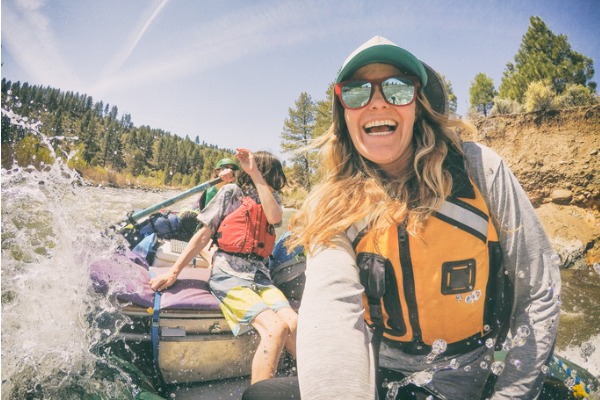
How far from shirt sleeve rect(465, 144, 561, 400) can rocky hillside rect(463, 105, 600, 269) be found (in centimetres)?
1001

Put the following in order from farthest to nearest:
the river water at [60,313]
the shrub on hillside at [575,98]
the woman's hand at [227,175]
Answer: the shrub on hillside at [575,98], the woman's hand at [227,175], the river water at [60,313]

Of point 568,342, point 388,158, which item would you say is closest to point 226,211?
point 388,158

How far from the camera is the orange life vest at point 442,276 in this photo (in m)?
1.14

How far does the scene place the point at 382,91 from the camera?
1294 mm

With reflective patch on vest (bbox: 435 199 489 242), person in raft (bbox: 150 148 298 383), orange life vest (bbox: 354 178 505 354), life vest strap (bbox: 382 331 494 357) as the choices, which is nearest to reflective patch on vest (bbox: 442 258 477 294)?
orange life vest (bbox: 354 178 505 354)

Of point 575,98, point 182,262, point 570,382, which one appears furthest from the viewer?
point 575,98

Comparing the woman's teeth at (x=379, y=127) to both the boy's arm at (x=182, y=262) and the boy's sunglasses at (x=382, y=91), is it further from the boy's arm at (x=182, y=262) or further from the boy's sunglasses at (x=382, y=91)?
the boy's arm at (x=182, y=262)

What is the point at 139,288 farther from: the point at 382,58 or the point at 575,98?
the point at 575,98

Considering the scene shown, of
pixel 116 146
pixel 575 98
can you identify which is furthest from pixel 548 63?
pixel 116 146

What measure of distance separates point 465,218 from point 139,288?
83.3 inches

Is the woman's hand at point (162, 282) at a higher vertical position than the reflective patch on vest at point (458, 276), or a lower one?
lower

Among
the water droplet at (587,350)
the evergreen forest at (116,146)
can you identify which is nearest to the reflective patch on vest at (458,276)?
the water droplet at (587,350)

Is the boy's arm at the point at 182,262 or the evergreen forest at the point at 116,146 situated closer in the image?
the boy's arm at the point at 182,262

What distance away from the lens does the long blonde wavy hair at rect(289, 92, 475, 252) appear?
120 cm
